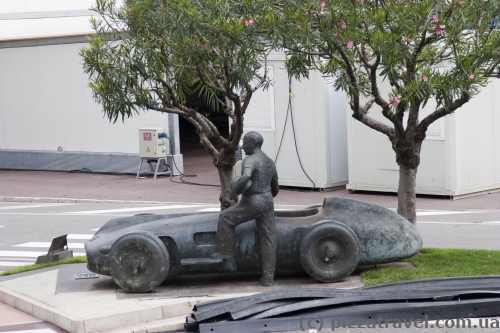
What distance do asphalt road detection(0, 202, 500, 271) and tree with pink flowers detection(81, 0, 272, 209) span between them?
12.6 ft

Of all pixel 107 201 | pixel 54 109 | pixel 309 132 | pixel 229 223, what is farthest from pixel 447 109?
pixel 54 109

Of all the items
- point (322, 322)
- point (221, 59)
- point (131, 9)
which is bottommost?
point (322, 322)

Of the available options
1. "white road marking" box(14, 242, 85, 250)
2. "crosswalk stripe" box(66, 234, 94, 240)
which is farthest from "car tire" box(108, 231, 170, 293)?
"crosswalk stripe" box(66, 234, 94, 240)

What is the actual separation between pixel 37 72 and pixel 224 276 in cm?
1726

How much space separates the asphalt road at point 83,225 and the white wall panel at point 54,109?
429cm

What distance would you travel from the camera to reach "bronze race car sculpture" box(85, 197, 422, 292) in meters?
Answer: 10.0

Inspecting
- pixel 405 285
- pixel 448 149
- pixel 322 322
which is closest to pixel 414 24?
pixel 405 285

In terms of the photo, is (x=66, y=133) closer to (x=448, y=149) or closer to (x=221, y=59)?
(x=448, y=149)

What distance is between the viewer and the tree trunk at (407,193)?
11453mm

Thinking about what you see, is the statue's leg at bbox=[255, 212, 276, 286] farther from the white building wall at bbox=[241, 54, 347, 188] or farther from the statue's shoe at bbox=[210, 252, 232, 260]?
the white building wall at bbox=[241, 54, 347, 188]

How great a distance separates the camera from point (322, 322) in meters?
8.65

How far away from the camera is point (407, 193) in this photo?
1155cm

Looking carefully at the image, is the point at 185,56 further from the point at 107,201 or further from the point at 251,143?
the point at 107,201

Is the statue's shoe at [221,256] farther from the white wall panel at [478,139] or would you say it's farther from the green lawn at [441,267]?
the white wall panel at [478,139]
